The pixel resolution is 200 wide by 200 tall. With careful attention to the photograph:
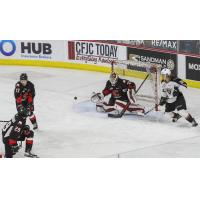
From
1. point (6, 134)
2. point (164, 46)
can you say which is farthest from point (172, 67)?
point (6, 134)

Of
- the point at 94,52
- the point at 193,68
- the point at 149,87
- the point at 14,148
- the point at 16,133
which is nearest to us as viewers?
the point at 16,133

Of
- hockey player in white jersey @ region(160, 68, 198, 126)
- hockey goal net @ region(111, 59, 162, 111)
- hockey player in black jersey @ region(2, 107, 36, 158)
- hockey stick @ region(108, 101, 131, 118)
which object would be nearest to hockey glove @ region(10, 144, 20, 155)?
hockey player in black jersey @ region(2, 107, 36, 158)

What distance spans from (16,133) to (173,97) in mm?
3914

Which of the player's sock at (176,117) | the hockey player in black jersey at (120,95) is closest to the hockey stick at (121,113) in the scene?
the hockey player in black jersey at (120,95)

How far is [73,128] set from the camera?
12.7 m

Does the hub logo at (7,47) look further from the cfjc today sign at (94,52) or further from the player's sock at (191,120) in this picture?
the player's sock at (191,120)

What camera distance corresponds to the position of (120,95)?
13.9 metres

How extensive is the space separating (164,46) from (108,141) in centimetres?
656

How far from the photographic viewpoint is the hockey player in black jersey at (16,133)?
34.1 feet

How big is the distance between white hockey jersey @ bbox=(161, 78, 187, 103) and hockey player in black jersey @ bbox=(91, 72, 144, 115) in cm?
91

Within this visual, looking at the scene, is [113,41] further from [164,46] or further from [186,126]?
[186,126]

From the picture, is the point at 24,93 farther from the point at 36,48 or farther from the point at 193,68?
the point at 36,48

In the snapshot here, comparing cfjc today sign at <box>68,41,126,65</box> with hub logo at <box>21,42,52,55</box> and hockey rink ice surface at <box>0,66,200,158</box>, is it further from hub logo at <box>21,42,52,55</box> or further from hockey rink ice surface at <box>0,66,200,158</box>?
hockey rink ice surface at <box>0,66,200,158</box>

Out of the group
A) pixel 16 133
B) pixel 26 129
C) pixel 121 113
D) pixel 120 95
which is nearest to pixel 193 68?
pixel 120 95
